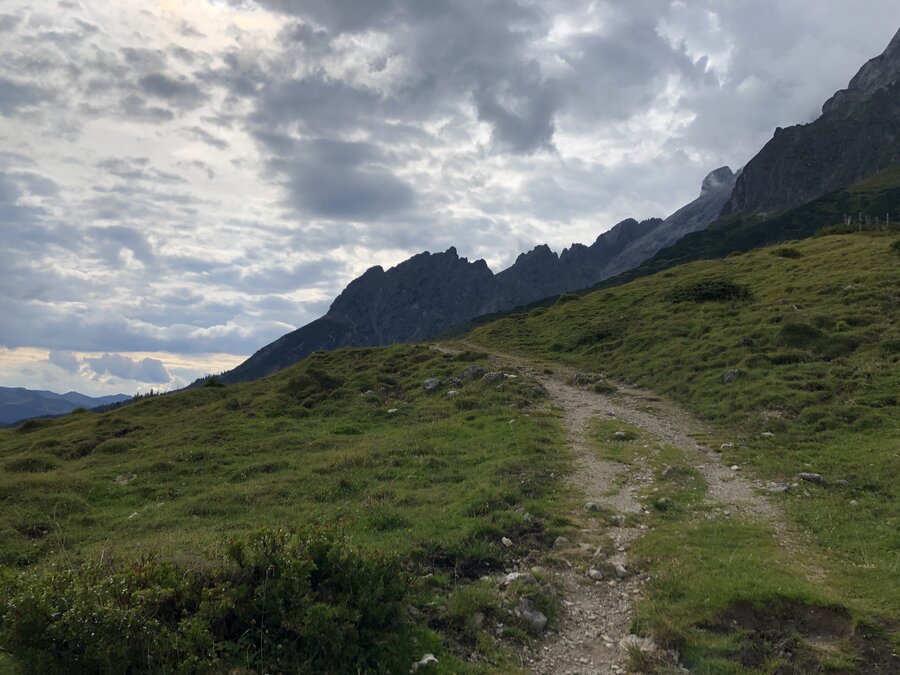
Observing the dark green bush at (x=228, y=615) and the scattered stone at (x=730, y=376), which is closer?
the dark green bush at (x=228, y=615)

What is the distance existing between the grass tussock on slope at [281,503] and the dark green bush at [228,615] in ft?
0.12

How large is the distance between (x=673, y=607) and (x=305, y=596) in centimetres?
664

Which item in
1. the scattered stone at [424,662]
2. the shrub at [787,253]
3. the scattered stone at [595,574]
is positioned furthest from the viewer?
the shrub at [787,253]

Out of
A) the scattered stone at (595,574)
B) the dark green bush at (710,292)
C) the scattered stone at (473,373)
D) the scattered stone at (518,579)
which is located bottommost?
the scattered stone at (595,574)

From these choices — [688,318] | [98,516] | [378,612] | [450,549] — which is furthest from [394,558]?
[688,318]

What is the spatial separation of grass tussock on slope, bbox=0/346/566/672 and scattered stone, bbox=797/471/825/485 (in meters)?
7.66

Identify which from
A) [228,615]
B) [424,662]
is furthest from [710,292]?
[228,615]

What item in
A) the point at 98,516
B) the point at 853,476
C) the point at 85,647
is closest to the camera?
the point at 85,647

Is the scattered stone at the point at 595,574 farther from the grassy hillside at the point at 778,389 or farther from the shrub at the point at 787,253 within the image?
the shrub at the point at 787,253

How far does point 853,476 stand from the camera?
652 inches

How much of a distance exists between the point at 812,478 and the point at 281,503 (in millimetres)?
16851

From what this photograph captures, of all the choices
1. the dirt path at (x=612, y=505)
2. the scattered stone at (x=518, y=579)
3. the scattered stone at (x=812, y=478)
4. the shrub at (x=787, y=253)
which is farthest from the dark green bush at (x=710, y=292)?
the scattered stone at (x=518, y=579)

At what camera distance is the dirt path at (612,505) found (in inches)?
366

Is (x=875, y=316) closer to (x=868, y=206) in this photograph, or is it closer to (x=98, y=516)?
(x=98, y=516)
